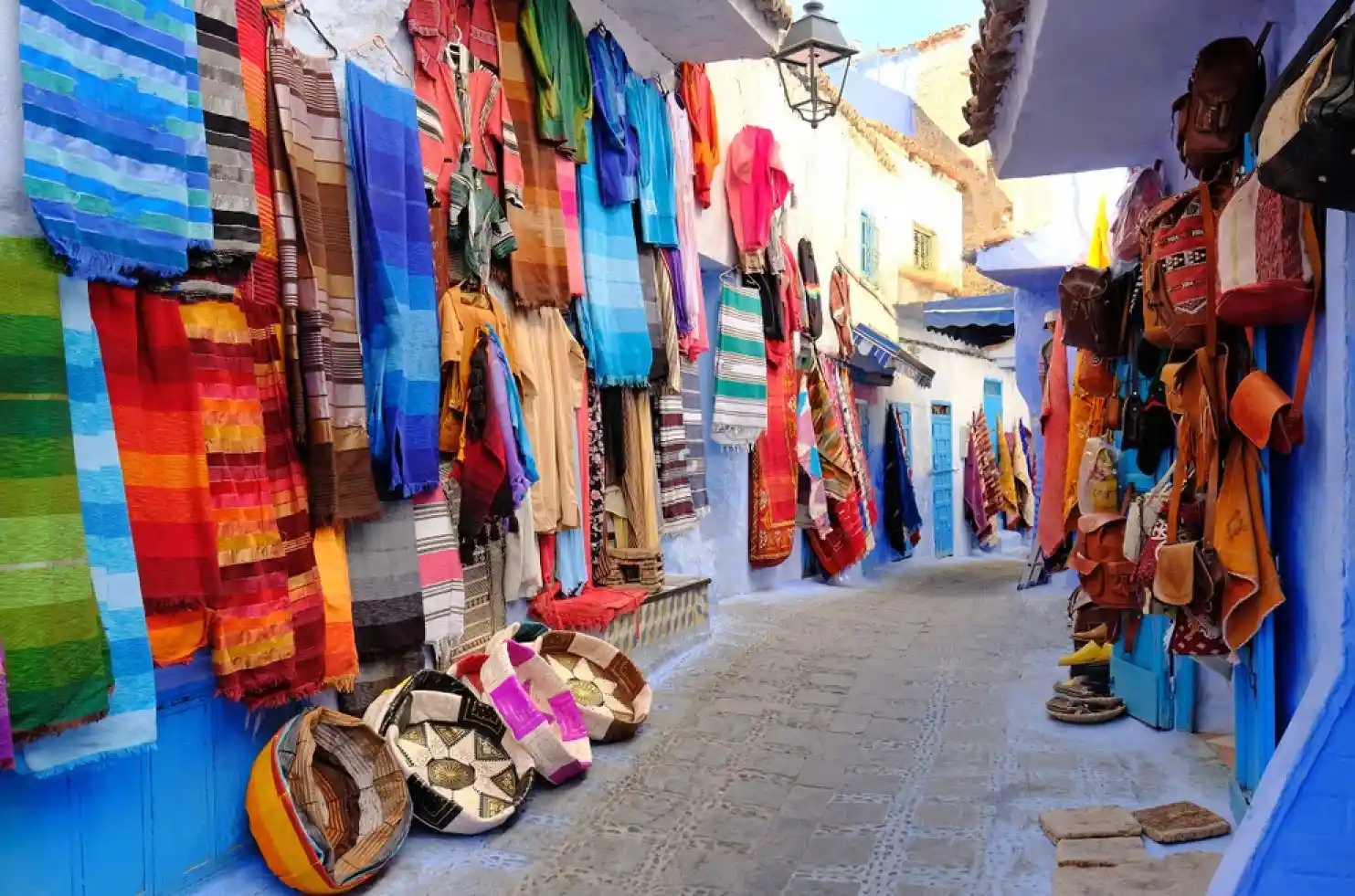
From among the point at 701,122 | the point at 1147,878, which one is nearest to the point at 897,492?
the point at 701,122

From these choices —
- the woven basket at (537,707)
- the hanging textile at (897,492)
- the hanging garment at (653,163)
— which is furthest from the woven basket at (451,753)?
the hanging textile at (897,492)

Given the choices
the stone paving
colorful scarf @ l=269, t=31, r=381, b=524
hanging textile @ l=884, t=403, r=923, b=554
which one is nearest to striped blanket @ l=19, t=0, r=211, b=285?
colorful scarf @ l=269, t=31, r=381, b=524

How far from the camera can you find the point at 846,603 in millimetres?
8320

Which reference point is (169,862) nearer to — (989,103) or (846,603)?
(989,103)

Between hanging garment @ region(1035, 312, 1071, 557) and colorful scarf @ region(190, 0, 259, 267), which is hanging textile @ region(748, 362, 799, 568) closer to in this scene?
hanging garment @ region(1035, 312, 1071, 557)

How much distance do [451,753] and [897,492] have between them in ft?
28.9

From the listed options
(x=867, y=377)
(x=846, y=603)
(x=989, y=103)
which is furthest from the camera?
(x=867, y=377)

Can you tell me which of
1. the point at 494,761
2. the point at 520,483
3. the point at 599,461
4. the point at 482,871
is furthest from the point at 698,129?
the point at 482,871

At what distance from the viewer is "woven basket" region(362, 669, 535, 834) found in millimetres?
3312

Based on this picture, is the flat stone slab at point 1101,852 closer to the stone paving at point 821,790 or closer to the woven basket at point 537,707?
the stone paving at point 821,790

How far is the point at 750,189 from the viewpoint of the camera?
291 inches

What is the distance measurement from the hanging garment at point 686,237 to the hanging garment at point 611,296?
2.18ft

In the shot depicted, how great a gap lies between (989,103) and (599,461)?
2.58 metres

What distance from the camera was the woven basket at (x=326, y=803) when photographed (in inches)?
113
